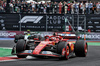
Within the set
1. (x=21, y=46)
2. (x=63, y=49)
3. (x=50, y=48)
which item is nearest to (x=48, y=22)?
(x=50, y=48)

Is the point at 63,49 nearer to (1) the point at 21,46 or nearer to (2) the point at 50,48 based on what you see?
(2) the point at 50,48

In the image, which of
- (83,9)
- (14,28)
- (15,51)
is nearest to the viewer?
(15,51)

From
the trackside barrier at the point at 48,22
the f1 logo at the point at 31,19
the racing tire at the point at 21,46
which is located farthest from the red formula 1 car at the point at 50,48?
the f1 logo at the point at 31,19

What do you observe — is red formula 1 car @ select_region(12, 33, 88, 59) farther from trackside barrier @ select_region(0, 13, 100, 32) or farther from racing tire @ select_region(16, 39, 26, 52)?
trackside barrier @ select_region(0, 13, 100, 32)

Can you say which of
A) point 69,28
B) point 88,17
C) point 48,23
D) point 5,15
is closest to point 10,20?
point 5,15

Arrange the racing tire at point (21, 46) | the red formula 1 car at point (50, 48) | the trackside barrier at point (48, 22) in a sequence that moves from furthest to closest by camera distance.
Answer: the trackside barrier at point (48, 22), the racing tire at point (21, 46), the red formula 1 car at point (50, 48)

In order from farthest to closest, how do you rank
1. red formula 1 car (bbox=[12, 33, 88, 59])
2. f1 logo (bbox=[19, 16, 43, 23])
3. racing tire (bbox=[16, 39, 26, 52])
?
f1 logo (bbox=[19, 16, 43, 23]) < racing tire (bbox=[16, 39, 26, 52]) < red formula 1 car (bbox=[12, 33, 88, 59])

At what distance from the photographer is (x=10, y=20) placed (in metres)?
29.4

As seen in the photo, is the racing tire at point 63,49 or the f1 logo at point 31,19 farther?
Answer: the f1 logo at point 31,19

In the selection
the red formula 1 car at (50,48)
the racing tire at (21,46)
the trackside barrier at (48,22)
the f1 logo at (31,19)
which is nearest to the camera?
the red formula 1 car at (50,48)

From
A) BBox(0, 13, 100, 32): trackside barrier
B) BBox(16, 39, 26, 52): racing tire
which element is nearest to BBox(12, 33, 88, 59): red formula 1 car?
BBox(16, 39, 26, 52): racing tire

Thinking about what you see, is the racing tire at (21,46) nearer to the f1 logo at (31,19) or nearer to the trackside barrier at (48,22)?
the trackside barrier at (48,22)

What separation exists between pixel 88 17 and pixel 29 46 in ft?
56.6

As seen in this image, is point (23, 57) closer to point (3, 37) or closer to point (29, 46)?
point (29, 46)
